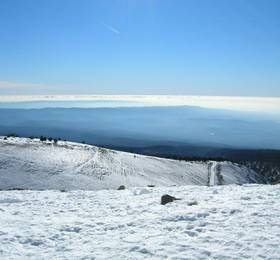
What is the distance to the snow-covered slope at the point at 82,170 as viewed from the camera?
209 ft

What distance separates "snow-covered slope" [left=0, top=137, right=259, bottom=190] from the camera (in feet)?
209

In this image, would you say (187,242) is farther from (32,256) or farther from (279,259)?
(32,256)

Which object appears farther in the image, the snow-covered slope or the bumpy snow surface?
the snow-covered slope

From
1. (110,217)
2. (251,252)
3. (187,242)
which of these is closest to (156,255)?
(187,242)

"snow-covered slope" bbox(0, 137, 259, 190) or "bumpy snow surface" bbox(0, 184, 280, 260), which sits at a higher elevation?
"bumpy snow surface" bbox(0, 184, 280, 260)

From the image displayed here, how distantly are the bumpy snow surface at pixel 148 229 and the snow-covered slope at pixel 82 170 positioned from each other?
41.4 meters

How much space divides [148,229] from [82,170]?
63.0 m

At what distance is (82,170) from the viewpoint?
249 ft

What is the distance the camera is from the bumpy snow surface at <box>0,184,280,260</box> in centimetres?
1130

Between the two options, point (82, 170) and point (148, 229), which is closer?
point (148, 229)

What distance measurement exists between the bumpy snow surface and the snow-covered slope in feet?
136

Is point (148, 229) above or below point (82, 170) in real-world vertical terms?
above

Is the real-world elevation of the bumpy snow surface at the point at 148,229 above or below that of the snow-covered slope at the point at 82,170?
above

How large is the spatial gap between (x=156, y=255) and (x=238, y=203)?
7045 mm
